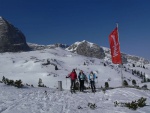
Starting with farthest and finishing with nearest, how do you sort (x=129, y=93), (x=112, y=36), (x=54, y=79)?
(x=54, y=79) → (x=112, y=36) → (x=129, y=93)

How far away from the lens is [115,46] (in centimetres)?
2505

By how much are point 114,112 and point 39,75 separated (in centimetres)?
18856

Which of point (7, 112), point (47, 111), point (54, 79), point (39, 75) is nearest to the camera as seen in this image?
point (7, 112)

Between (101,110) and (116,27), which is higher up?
(116,27)

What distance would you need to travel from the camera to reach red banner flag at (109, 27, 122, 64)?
24.6m

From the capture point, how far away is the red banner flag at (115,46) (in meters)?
24.6

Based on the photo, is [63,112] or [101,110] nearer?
[63,112]

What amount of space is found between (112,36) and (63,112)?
15154 mm

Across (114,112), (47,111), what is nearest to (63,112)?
(47,111)

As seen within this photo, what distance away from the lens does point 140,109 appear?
12.4 m

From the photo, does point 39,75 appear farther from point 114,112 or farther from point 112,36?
point 114,112

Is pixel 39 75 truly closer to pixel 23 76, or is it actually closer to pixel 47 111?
pixel 23 76

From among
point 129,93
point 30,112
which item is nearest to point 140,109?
point 30,112

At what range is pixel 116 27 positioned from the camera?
26234 millimetres
